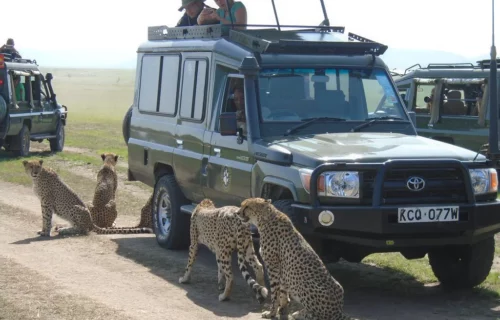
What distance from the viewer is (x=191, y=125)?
10211 mm

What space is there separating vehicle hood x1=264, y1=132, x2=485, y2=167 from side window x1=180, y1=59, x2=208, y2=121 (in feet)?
5.20

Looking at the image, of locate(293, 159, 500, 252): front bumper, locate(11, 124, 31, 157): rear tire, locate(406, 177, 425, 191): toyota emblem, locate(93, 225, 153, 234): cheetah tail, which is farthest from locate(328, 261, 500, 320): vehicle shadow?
locate(11, 124, 31, 157): rear tire

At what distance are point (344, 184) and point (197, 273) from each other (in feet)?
7.48

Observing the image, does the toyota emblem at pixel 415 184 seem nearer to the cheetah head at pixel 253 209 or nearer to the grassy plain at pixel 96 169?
the cheetah head at pixel 253 209

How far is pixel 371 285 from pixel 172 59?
3512 mm

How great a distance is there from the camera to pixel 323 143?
27.6 ft

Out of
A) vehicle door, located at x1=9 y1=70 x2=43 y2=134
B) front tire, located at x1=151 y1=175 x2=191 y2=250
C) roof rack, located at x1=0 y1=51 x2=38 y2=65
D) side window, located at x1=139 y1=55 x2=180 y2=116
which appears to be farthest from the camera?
roof rack, located at x1=0 y1=51 x2=38 y2=65

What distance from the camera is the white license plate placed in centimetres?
763

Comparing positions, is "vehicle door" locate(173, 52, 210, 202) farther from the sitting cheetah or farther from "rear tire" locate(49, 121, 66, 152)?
"rear tire" locate(49, 121, 66, 152)

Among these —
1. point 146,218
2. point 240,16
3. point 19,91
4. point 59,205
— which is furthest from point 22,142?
point 240,16


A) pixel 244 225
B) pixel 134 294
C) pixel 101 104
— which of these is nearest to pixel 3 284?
pixel 134 294

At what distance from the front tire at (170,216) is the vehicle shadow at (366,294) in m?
0.16

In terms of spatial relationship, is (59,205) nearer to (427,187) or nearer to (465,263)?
(465,263)

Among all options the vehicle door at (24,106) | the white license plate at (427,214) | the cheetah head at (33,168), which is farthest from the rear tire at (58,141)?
the white license plate at (427,214)
